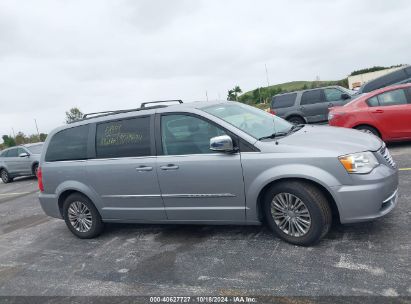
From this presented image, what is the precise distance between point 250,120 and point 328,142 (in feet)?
3.65

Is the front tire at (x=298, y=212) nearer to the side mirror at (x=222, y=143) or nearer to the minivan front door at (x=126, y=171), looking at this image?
the side mirror at (x=222, y=143)

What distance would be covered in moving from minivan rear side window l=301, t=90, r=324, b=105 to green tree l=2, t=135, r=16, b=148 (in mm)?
52566

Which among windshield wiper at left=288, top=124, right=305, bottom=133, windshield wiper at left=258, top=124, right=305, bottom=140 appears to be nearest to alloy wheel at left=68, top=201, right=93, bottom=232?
windshield wiper at left=258, top=124, right=305, bottom=140

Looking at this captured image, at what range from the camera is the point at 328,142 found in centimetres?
412

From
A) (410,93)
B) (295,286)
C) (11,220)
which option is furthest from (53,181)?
(410,93)

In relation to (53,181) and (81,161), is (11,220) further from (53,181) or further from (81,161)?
(81,161)

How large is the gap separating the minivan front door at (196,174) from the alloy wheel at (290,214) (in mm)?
396

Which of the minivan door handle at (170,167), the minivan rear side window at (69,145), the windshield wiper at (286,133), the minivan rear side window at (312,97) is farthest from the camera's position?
the minivan rear side window at (312,97)

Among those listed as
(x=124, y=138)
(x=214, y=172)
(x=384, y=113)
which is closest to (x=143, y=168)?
(x=124, y=138)

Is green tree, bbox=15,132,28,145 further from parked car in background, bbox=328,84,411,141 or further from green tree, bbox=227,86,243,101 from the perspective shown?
parked car in background, bbox=328,84,411,141

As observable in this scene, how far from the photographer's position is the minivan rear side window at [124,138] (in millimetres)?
4922

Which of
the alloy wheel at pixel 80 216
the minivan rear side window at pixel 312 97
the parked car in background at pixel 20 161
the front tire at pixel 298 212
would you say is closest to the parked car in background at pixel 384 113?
the minivan rear side window at pixel 312 97

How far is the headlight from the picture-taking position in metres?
3.81

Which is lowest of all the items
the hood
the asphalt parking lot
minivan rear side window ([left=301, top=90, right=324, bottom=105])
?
the asphalt parking lot
